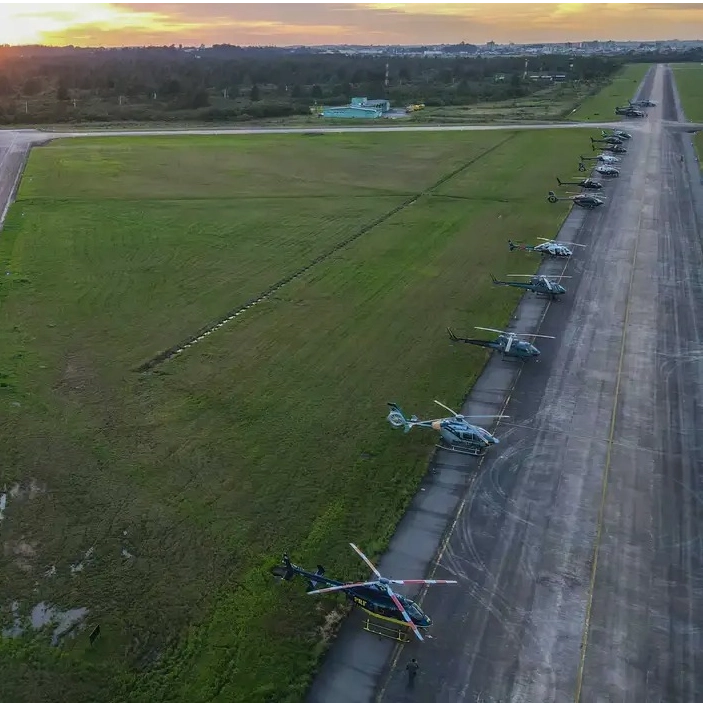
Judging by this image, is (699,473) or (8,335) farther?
(8,335)

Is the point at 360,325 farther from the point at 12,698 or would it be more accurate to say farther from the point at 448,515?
the point at 12,698

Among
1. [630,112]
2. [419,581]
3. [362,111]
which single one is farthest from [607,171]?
[362,111]

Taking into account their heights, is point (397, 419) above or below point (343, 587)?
above

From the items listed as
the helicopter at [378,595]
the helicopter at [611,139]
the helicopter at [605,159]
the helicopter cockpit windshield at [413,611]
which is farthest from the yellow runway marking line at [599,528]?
the helicopter at [611,139]

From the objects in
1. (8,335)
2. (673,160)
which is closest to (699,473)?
(8,335)

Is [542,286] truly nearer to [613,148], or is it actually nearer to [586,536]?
[586,536]

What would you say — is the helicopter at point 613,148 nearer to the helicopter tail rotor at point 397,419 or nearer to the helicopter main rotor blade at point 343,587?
the helicopter tail rotor at point 397,419

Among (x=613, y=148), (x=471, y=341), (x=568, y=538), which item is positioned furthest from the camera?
(x=613, y=148)
